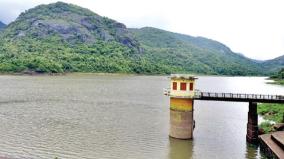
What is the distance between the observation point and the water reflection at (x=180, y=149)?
145 ft

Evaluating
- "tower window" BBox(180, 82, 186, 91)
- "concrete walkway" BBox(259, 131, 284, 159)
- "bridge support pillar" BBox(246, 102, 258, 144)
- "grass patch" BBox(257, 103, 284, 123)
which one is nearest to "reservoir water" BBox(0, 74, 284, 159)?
"bridge support pillar" BBox(246, 102, 258, 144)

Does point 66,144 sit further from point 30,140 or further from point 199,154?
point 199,154

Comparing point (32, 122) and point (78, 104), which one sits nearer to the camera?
point (32, 122)

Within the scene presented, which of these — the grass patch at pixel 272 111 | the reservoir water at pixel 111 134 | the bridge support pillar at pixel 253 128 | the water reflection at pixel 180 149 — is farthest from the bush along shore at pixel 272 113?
the water reflection at pixel 180 149

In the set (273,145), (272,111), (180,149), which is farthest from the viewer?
(272,111)

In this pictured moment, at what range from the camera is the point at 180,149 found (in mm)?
46812

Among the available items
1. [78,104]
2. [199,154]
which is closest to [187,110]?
[199,154]

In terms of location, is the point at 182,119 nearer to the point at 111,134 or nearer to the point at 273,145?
the point at 111,134

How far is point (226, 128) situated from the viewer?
205 feet

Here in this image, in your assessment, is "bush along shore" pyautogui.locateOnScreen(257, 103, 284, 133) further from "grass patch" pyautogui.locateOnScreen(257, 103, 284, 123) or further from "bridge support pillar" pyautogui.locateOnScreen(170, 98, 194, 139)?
"bridge support pillar" pyautogui.locateOnScreen(170, 98, 194, 139)

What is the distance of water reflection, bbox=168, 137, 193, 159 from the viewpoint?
44072mm

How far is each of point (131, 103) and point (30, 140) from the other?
4863 centimetres

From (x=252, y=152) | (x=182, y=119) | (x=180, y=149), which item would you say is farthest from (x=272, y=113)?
(x=180, y=149)

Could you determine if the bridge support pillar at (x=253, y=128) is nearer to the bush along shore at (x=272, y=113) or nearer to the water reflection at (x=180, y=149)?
the water reflection at (x=180, y=149)
